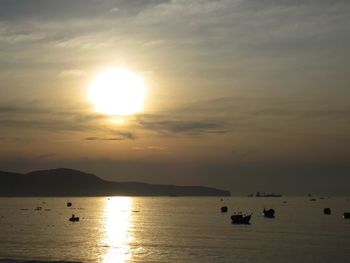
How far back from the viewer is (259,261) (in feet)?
276

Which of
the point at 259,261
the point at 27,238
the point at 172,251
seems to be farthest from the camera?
the point at 27,238

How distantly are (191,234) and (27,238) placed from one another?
38167 millimetres

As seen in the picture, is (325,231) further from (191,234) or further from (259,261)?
(259,261)

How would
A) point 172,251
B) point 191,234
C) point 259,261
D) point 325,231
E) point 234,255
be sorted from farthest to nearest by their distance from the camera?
point 325,231, point 191,234, point 172,251, point 234,255, point 259,261

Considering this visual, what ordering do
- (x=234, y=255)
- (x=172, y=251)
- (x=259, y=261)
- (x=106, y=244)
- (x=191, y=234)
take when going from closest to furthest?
(x=259, y=261)
(x=234, y=255)
(x=172, y=251)
(x=106, y=244)
(x=191, y=234)

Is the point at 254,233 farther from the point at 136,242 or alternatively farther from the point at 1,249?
the point at 1,249

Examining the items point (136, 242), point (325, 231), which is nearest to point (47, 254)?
point (136, 242)

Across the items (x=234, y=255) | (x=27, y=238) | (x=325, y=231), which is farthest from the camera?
(x=325, y=231)

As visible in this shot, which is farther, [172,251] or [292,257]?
[172,251]

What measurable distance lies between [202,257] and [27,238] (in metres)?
48.3

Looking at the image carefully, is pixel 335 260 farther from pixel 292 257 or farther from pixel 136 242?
pixel 136 242

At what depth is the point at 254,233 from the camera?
134 m

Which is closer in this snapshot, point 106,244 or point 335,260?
point 335,260

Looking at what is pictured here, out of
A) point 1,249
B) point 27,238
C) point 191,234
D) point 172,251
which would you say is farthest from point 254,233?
point 1,249
